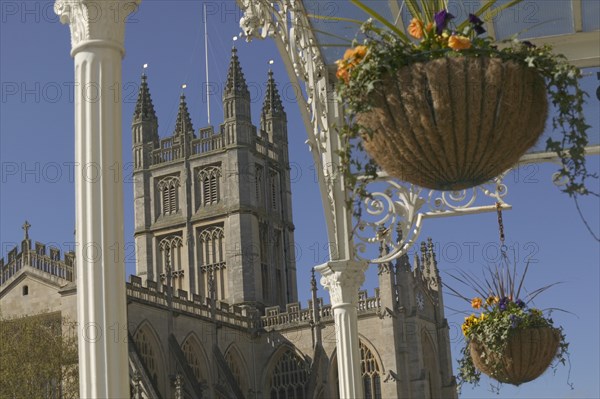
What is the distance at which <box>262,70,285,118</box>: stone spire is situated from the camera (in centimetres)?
5672

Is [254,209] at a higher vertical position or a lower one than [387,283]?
higher

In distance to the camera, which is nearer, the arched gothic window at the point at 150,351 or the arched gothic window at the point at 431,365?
the arched gothic window at the point at 150,351

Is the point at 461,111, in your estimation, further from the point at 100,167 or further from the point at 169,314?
the point at 169,314

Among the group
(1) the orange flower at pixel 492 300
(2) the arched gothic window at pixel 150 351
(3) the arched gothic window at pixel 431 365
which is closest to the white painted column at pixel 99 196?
(1) the orange flower at pixel 492 300

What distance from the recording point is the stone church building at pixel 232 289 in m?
39.1

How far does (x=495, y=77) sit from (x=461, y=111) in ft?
0.63

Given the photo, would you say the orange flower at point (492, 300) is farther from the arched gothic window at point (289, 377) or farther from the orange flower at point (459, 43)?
the arched gothic window at point (289, 377)

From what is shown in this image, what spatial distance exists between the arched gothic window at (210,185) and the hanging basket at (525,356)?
45.7 m

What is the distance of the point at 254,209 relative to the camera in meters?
51.6

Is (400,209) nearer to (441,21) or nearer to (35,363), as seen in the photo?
(441,21)

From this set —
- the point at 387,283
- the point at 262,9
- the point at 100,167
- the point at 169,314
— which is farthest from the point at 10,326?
the point at 100,167

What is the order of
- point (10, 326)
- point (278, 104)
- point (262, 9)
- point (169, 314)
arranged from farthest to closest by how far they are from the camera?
point (278, 104)
point (169, 314)
point (10, 326)
point (262, 9)

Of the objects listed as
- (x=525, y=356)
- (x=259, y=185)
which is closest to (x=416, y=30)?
(x=525, y=356)

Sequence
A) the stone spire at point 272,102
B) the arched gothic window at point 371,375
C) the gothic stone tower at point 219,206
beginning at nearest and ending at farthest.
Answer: the arched gothic window at point 371,375
the gothic stone tower at point 219,206
the stone spire at point 272,102
